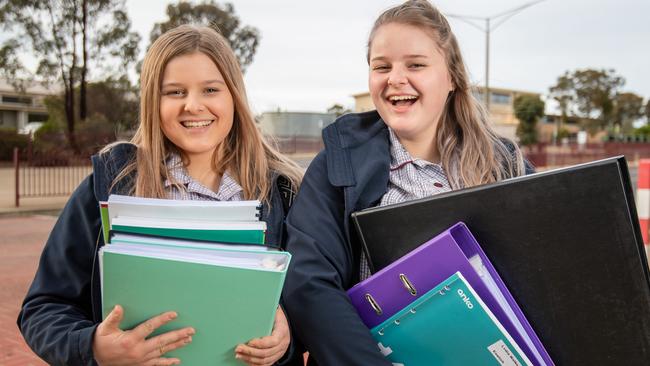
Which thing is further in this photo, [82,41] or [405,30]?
[82,41]

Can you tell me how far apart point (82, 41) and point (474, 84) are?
95.2ft

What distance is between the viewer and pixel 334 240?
1494 mm

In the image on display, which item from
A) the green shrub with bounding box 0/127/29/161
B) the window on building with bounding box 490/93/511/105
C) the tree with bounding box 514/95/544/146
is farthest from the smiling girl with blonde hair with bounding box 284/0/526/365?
the window on building with bounding box 490/93/511/105

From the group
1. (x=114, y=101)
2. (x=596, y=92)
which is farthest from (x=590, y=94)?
(x=114, y=101)

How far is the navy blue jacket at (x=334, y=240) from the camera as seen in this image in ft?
4.46

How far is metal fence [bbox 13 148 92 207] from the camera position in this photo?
13.6 metres

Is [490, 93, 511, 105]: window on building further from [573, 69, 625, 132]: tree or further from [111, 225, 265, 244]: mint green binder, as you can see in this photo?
[111, 225, 265, 244]: mint green binder

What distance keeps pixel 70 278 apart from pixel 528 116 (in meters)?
43.3

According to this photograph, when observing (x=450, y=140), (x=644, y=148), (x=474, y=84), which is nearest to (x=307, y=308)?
(x=450, y=140)

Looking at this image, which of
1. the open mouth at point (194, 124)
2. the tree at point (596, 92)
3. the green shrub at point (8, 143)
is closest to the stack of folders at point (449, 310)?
the open mouth at point (194, 124)

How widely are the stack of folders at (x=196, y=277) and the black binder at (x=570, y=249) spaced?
402 mm

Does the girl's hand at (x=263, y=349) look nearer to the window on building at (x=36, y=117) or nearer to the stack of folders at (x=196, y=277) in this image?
the stack of folders at (x=196, y=277)

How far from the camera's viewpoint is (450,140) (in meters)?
1.80

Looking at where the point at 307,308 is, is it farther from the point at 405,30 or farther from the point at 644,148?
the point at 644,148
